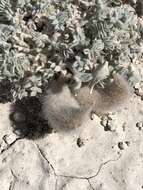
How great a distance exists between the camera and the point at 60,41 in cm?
368

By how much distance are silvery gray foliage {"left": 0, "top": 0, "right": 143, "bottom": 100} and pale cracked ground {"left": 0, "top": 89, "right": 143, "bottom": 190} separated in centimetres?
40

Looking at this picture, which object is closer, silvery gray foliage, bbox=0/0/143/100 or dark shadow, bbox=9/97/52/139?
silvery gray foliage, bbox=0/0/143/100

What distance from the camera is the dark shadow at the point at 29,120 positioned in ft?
12.6

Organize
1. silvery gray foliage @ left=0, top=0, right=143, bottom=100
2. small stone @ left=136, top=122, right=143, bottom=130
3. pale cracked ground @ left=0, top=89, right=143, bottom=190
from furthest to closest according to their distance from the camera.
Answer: small stone @ left=136, top=122, right=143, bottom=130, pale cracked ground @ left=0, top=89, right=143, bottom=190, silvery gray foliage @ left=0, top=0, right=143, bottom=100

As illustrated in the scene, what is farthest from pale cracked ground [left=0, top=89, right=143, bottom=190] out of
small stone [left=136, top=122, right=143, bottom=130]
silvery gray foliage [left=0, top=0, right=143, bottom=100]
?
silvery gray foliage [left=0, top=0, right=143, bottom=100]

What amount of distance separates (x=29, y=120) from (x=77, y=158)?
0.47m

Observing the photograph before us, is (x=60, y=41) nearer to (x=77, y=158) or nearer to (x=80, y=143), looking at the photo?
(x=80, y=143)

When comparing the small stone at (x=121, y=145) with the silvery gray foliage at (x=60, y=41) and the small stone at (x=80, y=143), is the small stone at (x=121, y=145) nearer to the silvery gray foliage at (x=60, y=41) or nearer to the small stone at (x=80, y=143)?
the small stone at (x=80, y=143)

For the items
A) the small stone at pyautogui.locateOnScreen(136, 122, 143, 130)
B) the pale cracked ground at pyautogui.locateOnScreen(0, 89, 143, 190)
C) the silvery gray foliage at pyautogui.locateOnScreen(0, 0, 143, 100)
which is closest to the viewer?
the silvery gray foliage at pyautogui.locateOnScreen(0, 0, 143, 100)

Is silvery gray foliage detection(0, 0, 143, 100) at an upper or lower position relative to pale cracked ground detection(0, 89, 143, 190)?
upper

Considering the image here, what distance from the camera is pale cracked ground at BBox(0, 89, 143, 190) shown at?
12.3 ft

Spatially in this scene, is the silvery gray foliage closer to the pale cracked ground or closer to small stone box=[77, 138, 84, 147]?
the pale cracked ground

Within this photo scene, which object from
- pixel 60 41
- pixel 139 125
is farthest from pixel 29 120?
pixel 139 125

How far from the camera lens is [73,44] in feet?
11.7
